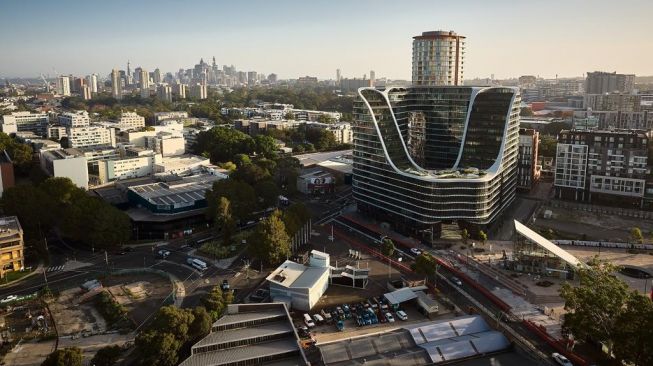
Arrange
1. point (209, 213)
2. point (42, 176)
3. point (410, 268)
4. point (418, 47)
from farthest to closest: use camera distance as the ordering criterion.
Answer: point (418, 47) < point (42, 176) < point (209, 213) < point (410, 268)

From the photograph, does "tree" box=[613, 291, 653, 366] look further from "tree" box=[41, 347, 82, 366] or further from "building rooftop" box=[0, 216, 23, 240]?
"building rooftop" box=[0, 216, 23, 240]

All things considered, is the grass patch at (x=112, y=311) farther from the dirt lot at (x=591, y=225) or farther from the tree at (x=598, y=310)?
the dirt lot at (x=591, y=225)

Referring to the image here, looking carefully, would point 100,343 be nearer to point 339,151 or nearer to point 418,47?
point 418,47

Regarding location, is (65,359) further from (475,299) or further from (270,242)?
(475,299)

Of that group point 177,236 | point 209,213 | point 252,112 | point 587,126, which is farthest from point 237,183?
point 252,112

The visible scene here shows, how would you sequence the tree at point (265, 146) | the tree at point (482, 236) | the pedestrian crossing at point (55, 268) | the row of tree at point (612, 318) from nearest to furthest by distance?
the row of tree at point (612, 318) → the pedestrian crossing at point (55, 268) → the tree at point (482, 236) → the tree at point (265, 146)

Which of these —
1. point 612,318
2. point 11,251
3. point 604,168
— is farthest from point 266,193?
point 604,168

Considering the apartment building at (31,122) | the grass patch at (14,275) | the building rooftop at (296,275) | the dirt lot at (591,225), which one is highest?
the apartment building at (31,122)

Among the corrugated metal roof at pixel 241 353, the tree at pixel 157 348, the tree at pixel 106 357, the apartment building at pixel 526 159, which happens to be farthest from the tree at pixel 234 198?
the apartment building at pixel 526 159
